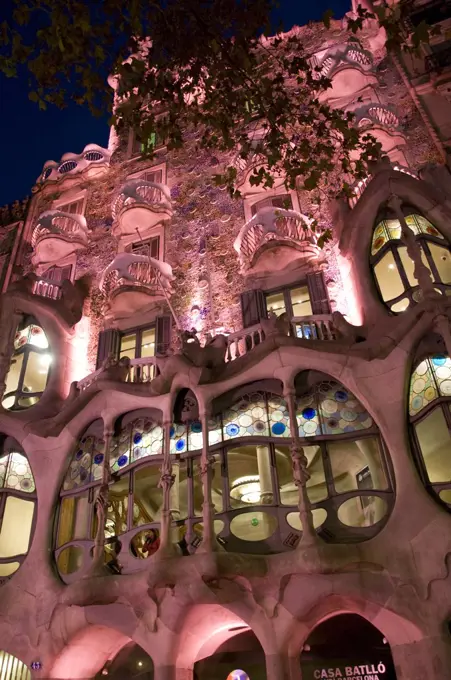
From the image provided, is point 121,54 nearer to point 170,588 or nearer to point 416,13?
point 170,588

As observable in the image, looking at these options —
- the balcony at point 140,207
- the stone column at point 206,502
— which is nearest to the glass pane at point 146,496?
the stone column at point 206,502

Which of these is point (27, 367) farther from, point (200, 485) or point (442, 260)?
point (442, 260)

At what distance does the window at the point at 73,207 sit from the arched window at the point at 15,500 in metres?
9.67

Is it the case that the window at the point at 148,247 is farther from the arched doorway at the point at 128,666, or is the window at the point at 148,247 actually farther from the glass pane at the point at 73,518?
the arched doorway at the point at 128,666

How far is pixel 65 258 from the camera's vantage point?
19.1 metres

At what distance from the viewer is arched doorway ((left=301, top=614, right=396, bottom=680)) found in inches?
399

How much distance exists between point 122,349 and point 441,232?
9.14 meters

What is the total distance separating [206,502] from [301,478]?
6.18 ft

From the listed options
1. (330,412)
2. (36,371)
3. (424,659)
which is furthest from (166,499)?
(36,371)

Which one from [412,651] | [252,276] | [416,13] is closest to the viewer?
[412,651]

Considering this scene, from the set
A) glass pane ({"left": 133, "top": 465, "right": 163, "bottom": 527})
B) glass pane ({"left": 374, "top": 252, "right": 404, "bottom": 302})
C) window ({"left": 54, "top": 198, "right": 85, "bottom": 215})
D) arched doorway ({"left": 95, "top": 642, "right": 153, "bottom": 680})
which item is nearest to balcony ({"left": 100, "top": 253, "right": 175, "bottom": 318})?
glass pane ({"left": 133, "top": 465, "right": 163, "bottom": 527})

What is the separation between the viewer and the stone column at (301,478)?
9766 mm

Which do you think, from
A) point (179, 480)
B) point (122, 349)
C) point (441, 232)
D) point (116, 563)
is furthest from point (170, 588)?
point (441, 232)

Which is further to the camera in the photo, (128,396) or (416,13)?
(416,13)
